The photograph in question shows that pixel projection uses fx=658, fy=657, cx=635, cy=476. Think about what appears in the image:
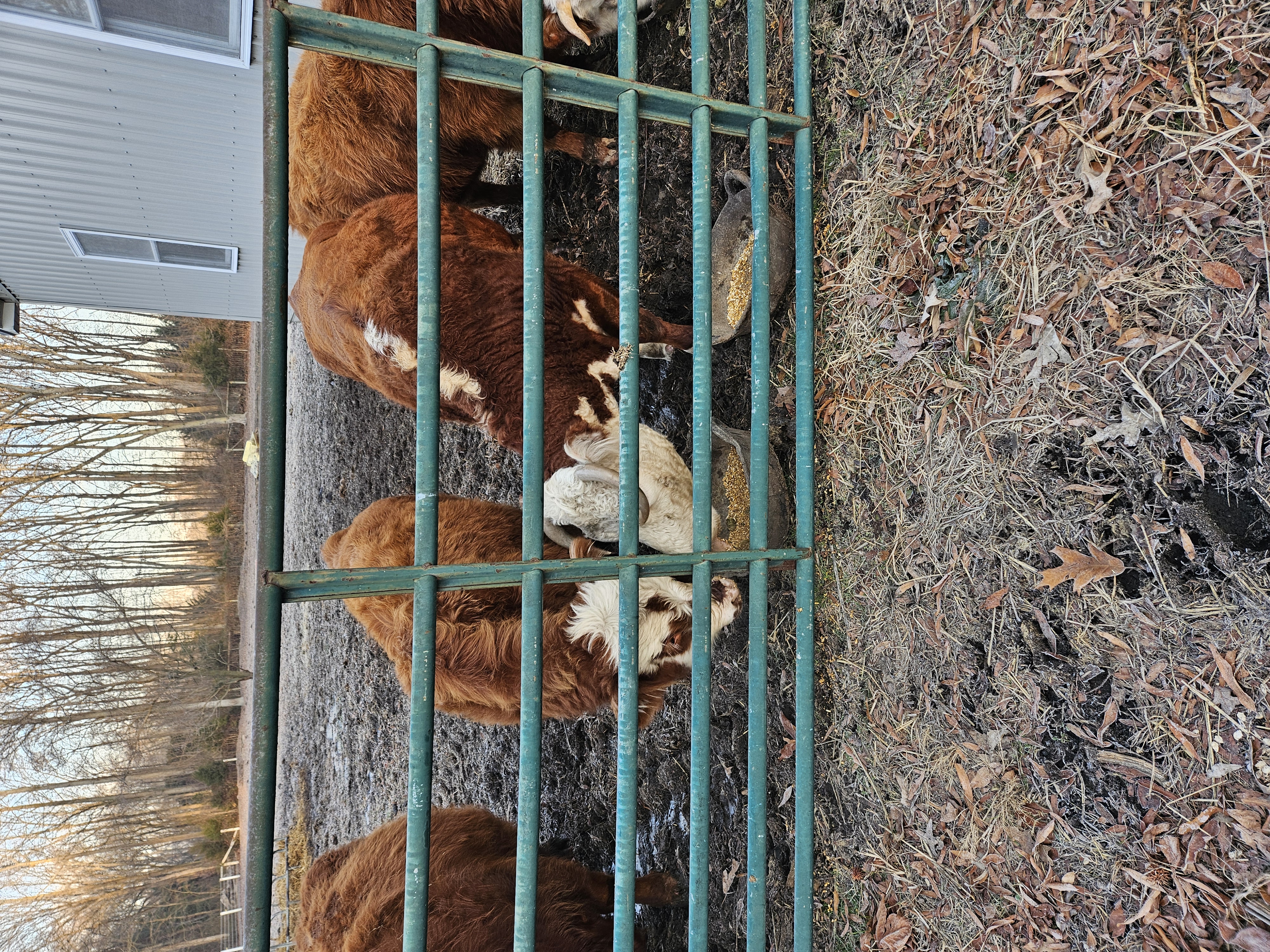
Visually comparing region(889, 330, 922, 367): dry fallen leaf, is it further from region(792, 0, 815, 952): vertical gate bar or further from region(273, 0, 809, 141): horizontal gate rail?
region(273, 0, 809, 141): horizontal gate rail

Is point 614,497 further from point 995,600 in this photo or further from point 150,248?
point 150,248

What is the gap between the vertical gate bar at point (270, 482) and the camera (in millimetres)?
1302

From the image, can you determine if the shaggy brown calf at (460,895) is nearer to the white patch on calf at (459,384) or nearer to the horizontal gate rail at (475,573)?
the horizontal gate rail at (475,573)

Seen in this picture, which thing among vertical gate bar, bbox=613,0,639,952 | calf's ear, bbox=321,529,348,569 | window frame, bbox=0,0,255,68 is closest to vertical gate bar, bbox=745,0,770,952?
vertical gate bar, bbox=613,0,639,952

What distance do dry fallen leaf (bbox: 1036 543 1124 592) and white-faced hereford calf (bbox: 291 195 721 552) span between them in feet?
3.61

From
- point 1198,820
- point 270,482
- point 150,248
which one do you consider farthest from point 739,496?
point 150,248

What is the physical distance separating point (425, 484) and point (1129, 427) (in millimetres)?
1588

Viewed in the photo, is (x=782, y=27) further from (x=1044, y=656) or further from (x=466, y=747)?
(x=466, y=747)

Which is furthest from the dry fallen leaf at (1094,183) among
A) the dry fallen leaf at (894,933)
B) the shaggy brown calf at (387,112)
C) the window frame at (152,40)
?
the window frame at (152,40)

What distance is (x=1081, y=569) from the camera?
1571 millimetres

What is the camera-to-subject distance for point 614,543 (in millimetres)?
2441

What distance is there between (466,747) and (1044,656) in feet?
11.6

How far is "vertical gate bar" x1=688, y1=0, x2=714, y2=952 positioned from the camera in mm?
1684

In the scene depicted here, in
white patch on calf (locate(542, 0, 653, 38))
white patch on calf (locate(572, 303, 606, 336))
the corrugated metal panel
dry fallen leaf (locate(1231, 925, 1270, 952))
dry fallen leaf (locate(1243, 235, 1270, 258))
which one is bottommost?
dry fallen leaf (locate(1231, 925, 1270, 952))
